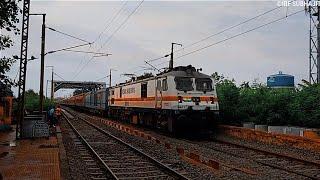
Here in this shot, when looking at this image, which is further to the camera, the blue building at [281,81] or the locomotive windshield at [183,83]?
the blue building at [281,81]

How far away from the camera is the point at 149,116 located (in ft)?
80.3

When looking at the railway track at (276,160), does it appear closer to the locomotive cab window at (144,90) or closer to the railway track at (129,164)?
the railway track at (129,164)

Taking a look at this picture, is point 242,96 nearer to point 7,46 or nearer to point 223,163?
point 223,163

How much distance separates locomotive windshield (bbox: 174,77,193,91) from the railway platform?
243 inches

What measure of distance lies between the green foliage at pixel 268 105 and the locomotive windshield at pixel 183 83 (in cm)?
384

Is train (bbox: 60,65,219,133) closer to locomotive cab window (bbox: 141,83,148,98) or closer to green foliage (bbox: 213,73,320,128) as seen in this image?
locomotive cab window (bbox: 141,83,148,98)

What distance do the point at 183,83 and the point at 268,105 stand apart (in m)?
4.23

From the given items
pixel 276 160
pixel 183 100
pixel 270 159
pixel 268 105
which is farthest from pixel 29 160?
pixel 268 105

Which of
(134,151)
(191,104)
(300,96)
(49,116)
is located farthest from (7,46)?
(49,116)

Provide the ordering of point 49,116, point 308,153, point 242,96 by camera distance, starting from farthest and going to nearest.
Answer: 1. point 49,116
2. point 242,96
3. point 308,153

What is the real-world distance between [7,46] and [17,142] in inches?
247

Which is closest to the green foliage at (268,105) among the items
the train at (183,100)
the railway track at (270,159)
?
the train at (183,100)

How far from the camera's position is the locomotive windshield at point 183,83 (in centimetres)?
2003

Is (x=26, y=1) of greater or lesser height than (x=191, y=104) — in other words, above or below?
above
